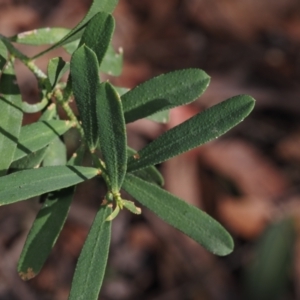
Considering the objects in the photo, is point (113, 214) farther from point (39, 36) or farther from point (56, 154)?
point (39, 36)

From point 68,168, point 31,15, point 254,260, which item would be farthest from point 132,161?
point 31,15

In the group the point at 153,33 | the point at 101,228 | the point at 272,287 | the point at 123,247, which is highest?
the point at 101,228

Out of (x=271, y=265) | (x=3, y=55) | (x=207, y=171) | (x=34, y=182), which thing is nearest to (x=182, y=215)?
(x=34, y=182)

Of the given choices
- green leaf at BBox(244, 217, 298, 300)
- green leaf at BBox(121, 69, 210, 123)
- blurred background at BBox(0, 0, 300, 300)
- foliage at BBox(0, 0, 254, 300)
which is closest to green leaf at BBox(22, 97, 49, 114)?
foliage at BBox(0, 0, 254, 300)

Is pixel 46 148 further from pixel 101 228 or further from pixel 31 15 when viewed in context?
pixel 31 15

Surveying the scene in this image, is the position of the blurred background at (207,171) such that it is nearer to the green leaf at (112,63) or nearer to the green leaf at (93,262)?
the green leaf at (112,63)

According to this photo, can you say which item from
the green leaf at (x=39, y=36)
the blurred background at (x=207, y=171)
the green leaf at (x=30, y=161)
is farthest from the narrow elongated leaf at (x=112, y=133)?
the blurred background at (x=207, y=171)
